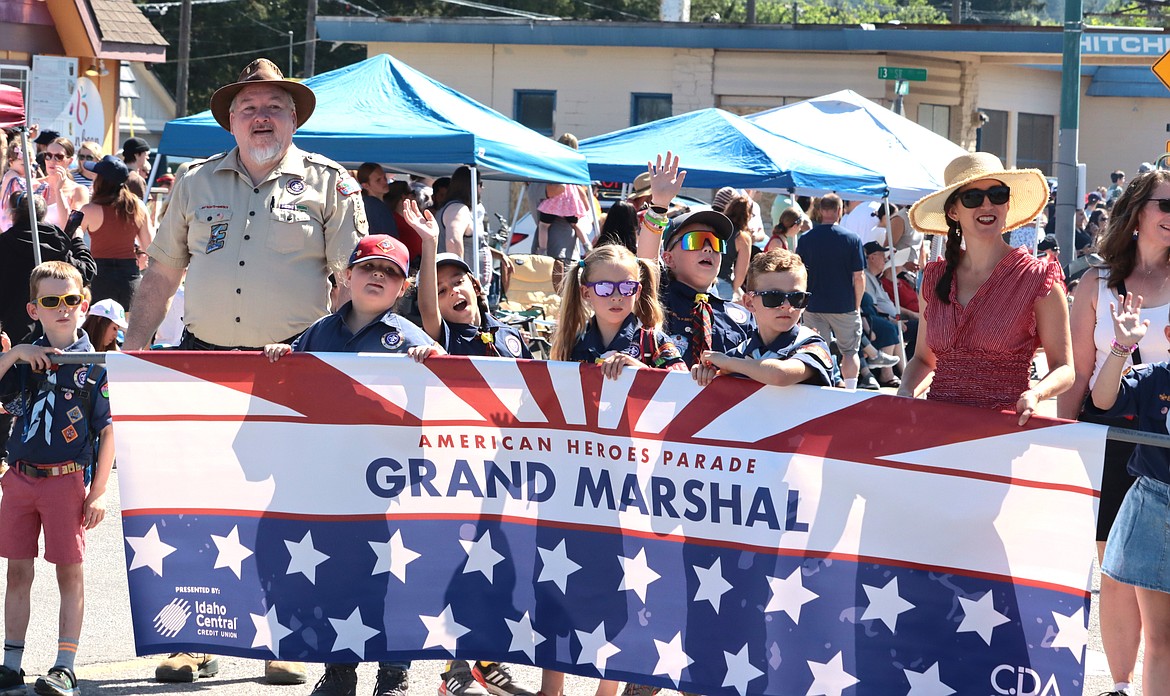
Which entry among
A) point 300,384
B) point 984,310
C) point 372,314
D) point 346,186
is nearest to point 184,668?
point 300,384

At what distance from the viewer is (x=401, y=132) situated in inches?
434

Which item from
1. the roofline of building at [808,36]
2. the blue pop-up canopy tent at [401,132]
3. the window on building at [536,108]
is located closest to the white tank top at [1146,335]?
the blue pop-up canopy tent at [401,132]

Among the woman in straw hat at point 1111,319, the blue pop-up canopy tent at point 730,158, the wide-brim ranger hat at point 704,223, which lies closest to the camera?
the woman in straw hat at point 1111,319

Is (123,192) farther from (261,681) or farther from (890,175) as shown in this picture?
(890,175)

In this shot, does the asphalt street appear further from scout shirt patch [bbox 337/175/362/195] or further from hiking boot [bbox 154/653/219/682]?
scout shirt patch [bbox 337/175/362/195]

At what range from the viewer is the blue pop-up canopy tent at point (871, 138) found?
15.9 m

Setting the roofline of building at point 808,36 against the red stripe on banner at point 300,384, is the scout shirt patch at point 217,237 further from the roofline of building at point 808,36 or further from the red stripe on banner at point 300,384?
the roofline of building at point 808,36

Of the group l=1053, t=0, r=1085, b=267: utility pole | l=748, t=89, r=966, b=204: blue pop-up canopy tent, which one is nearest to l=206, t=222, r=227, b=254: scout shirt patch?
l=748, t=89, r=966, b=204: blue pop-up canopy tent

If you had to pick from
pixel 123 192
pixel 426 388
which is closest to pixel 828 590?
pixel 426 388

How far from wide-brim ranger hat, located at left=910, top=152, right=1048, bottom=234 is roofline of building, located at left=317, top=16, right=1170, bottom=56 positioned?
70.1 feet

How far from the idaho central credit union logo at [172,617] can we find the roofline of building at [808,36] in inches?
881

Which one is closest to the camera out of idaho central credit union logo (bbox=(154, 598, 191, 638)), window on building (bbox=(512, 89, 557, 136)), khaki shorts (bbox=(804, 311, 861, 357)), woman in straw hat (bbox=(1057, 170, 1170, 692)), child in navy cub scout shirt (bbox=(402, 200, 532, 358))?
idaho central credit union logo (bbox=(154, 598, 191, 638))

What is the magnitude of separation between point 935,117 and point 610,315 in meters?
24.5

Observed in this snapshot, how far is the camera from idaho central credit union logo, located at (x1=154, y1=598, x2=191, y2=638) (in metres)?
4.75
